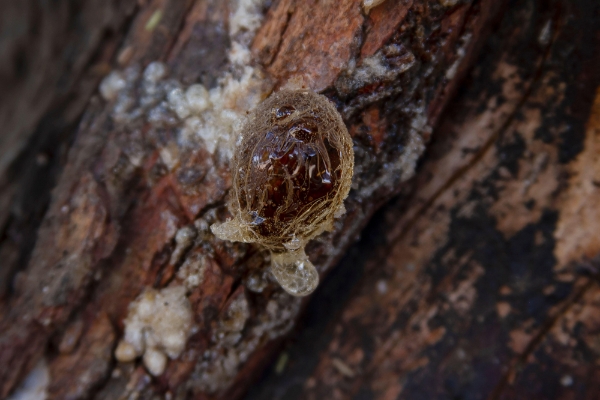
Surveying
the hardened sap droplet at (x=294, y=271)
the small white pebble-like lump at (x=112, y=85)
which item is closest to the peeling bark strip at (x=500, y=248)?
the hardened sap droplet at (x=294, y=271)

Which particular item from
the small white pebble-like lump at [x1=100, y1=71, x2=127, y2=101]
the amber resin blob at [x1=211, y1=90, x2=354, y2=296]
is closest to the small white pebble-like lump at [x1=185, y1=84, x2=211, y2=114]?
the amber resin blob at [x1=211, y1=90, x2=354, y2=296]

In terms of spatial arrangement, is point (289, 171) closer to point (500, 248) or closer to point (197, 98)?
point (197, 98)

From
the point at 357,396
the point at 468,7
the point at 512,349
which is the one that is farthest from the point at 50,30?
the point at 512,349

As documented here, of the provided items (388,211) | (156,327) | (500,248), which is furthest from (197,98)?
(500,248)

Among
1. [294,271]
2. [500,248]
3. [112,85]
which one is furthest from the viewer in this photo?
[112,85]

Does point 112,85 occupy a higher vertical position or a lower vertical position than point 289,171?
higher

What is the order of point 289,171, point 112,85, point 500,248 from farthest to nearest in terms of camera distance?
point 112,85
point 500,248
point 289,171

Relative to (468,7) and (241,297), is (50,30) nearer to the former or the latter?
(241,297)

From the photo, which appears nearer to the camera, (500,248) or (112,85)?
(500,248)
